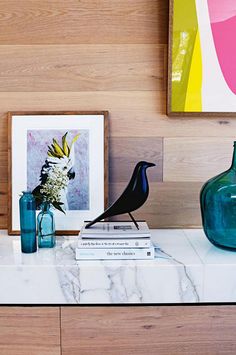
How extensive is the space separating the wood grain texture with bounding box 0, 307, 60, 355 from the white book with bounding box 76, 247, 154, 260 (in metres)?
0.19

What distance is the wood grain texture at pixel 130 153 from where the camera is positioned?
1.92 m

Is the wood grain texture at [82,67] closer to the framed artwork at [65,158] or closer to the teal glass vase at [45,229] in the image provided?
the framed artwork at [65,158]

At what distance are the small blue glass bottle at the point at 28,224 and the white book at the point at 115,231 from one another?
0.56 ft

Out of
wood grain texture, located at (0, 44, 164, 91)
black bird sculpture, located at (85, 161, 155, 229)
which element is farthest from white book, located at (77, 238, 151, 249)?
wood grain texture, located at (0, 44, 164, 91)

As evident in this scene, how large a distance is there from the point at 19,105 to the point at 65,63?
238 millimetres

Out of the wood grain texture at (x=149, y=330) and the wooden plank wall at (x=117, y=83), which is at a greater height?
the wooden plank wall at (x=117, y=83)

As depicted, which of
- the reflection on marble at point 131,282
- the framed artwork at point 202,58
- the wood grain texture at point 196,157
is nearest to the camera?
the reflection on marble at point 131,282

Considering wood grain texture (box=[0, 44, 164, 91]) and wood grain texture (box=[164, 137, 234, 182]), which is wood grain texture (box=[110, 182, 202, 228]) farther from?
wood grain texture (box=[0, 44, 164, 91])

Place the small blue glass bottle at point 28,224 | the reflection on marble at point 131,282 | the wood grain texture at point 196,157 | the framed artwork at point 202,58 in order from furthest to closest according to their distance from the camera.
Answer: the wood grain texture at point 196,157, the framed artwork at point 202,58, the small blue glass bottle at point 28,224, the reflection on marble at point 131,282

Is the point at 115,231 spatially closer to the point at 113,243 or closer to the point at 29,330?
the point at 113,243

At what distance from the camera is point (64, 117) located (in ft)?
6.19

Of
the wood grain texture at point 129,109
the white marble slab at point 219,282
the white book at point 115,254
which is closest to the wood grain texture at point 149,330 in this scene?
the white marble slab at point 219,282

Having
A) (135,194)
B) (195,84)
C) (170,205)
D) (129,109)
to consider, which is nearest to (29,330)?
(135,194)

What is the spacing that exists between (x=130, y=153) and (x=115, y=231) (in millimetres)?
384
